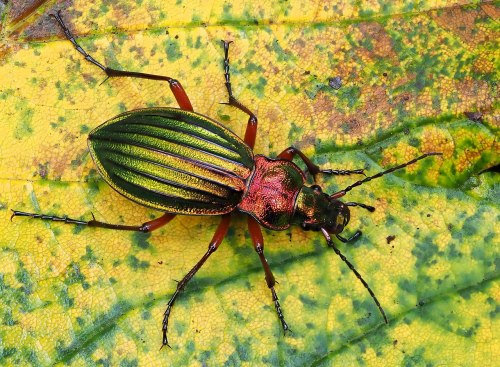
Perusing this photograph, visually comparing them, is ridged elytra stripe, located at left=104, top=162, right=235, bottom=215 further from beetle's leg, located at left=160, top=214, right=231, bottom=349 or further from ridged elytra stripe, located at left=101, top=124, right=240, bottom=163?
ridged elytra stripe, located at left=101, top=124, right=240, bottom=163

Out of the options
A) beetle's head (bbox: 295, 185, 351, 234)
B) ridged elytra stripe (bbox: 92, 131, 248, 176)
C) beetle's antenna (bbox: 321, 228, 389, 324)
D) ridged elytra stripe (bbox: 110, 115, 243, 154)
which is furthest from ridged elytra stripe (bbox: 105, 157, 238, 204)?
beetle's antenna (bbox: 321, 228, 389, 324)

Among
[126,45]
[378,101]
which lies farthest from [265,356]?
[126,45]

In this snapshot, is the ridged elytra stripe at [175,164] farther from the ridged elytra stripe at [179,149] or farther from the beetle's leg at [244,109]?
the beetle's leg at [244,109]

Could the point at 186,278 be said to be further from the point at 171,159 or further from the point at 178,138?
the point at 178,138

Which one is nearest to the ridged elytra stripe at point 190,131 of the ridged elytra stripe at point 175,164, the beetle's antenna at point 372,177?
the ridged elytra stripe at point 175,164

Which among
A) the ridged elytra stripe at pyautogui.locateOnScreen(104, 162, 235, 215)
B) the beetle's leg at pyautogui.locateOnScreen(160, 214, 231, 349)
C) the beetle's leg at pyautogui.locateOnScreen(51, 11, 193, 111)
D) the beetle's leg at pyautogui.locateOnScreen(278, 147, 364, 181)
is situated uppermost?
the beetle's leg at pyautogui.locateOnScreen(51, 11, 193, 111)

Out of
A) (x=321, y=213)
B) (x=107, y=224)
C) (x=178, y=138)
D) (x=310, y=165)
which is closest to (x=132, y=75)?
(x=178, y=138)

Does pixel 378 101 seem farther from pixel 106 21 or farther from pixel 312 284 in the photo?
pixel 106 21
